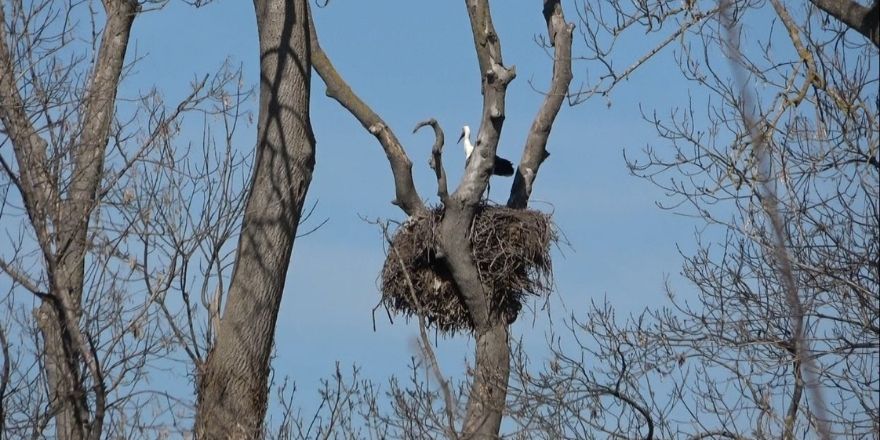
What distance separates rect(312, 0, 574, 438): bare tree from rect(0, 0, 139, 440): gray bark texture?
2.15 metres

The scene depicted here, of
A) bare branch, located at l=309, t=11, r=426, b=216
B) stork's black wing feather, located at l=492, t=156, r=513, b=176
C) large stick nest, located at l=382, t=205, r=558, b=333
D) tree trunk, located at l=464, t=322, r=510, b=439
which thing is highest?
stork's black wing feather, located at l=492, t=156, r=513, b=176

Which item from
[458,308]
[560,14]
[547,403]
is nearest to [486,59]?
[560,14]

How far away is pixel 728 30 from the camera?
13.1ft

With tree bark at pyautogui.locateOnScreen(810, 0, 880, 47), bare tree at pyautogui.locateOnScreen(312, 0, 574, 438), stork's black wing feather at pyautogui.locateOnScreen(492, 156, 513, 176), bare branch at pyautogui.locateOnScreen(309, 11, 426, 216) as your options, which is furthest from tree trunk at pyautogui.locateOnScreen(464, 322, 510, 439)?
tree bark at pyautogui.locateOnScreen(810, 0, 880, 47)

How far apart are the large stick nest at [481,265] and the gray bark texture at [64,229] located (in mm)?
2528

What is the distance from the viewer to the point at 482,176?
10.6 metres

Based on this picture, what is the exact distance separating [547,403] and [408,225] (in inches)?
90.1

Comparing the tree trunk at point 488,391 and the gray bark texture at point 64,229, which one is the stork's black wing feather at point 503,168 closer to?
the tree trunk at point 488,391

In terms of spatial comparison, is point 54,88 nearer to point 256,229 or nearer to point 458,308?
point 256,229

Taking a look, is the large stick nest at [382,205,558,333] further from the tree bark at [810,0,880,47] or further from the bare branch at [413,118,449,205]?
the tree bark at [810,0,880,47]

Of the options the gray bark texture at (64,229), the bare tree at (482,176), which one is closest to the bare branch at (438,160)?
the bare tree at (482,176)

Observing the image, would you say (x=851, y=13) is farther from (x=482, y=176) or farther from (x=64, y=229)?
(x=64, y=229)

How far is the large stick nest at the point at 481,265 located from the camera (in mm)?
10703

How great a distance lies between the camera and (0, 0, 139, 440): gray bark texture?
7883 mm
